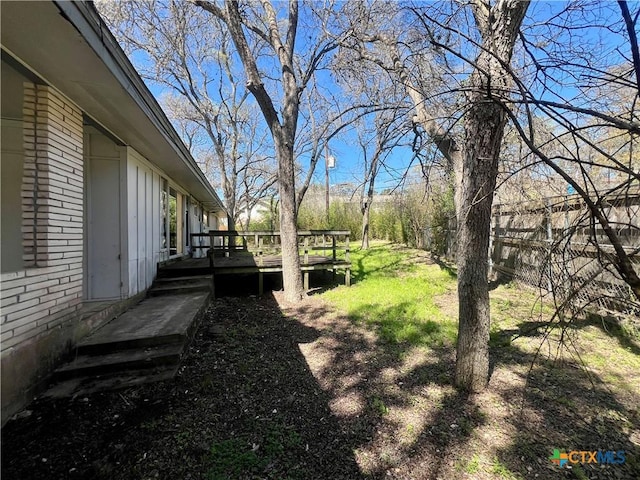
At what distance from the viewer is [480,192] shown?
2.46m

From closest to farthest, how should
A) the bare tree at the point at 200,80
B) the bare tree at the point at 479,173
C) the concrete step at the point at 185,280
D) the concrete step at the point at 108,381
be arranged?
the bare tree at the point at 479,173
the concrete step at the point at 108,381
the concrete step at the point at 185,280
the bare tree at the point at 200,80

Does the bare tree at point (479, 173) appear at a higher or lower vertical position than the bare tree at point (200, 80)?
lower

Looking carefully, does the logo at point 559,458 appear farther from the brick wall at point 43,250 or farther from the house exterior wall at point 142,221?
the house exterior wall at point 142,221

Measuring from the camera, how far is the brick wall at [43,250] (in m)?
2.38

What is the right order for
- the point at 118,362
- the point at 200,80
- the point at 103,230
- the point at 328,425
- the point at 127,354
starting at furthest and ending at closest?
the point at 200,80, the point at 103,230, the point at 127,354, the point at 118,362, the point at 328,425

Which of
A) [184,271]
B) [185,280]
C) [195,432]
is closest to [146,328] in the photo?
[195,432]

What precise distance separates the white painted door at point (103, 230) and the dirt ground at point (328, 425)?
1.94m

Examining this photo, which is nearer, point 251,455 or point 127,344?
point 251,455

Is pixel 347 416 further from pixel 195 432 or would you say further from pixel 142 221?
pixel 142 221

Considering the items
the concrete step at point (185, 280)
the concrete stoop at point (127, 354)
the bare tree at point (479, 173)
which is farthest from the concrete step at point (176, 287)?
the bare tree at point (479, 173)

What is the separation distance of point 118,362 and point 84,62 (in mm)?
2678

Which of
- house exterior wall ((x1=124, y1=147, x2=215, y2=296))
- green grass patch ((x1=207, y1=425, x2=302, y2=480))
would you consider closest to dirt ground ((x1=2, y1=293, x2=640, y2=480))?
green grass patch ((x1=207, y1=425, x2=302, y2=480))

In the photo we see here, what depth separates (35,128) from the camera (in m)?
2.77

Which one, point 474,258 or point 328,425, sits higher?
point 474,258
